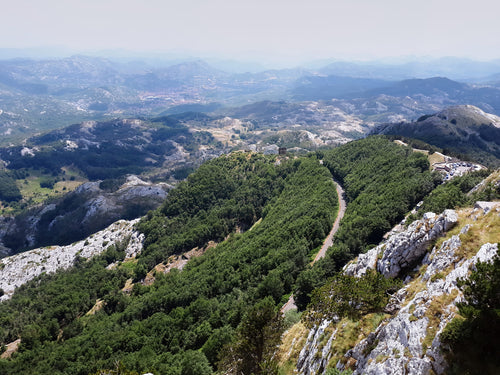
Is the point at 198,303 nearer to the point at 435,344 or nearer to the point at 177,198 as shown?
the point at 435,344

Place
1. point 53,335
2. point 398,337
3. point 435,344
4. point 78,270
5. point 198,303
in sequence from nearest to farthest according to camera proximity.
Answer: point 435,344 < point 398,337 < point 198,303 < point 53,335 < point 78,270

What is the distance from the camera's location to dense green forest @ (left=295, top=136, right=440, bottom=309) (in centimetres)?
7669

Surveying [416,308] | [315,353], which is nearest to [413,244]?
[416,308]

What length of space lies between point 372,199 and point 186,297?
8073cm

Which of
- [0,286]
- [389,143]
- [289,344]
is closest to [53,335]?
[0,286]

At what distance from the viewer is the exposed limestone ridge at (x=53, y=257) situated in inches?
6427

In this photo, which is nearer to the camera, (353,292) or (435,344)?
(435,344)

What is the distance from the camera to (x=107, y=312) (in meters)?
113

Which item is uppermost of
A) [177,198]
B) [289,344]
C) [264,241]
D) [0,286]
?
[289,344]

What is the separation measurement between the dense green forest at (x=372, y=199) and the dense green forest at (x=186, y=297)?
10.5 meters

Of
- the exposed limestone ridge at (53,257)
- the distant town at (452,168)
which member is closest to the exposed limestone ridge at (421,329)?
the distant town at (452,168)

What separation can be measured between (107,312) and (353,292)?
11265 centimetres

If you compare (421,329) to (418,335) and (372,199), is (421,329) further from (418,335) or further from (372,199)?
(372,199)

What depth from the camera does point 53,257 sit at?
173 metres
